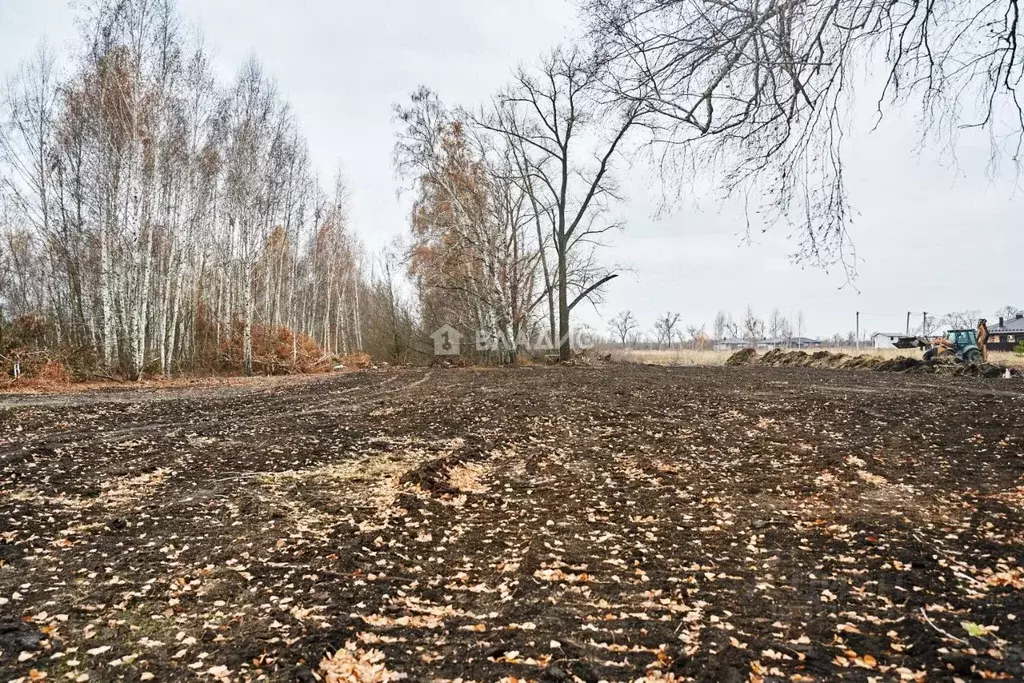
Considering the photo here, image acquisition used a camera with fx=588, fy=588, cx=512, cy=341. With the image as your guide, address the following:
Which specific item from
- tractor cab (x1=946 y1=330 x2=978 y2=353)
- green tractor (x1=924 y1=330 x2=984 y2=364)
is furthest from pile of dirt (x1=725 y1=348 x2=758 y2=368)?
tractor cab (x1=946 y1=330 x2=978 y2=353)

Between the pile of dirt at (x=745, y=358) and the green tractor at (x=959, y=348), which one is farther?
the pile of dirt at (x=745, y=358)

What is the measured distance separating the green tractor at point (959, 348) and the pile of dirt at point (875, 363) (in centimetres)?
52

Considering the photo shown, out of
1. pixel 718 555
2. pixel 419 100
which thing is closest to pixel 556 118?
pixel 419 100

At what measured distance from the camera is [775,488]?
5.43m

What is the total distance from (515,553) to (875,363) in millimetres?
23236

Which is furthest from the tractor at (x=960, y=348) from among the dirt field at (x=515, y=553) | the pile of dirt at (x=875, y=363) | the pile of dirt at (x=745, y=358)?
the dirt field at (x=515, y=553)

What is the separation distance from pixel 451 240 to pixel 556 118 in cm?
674

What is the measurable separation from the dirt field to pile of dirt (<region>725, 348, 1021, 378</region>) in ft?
42.7

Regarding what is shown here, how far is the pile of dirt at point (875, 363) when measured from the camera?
18219mm

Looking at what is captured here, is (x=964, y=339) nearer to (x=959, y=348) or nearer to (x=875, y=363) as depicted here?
(x=959, y=348)

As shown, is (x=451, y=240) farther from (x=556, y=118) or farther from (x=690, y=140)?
(x=690, y=140)

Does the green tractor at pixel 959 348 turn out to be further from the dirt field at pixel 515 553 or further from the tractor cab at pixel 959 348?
the dirt field at pixel 515 553

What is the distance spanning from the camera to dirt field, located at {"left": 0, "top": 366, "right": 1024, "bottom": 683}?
2.69m

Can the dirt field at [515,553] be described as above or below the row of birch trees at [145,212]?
below
